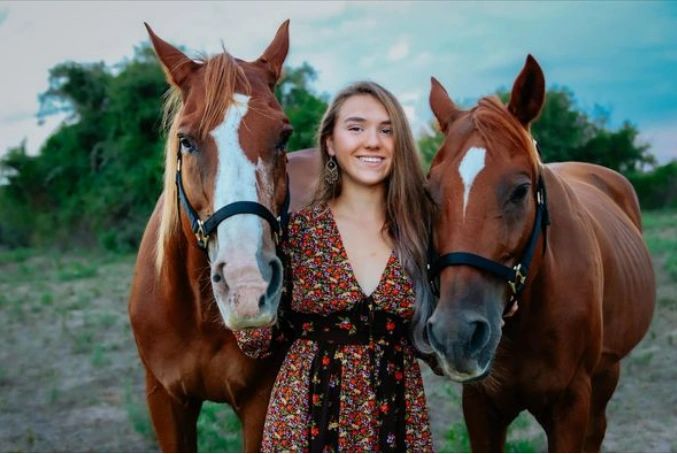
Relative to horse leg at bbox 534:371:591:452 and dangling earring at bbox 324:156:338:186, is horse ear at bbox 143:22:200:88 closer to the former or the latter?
dangling earring at bbox 324:156:338:186

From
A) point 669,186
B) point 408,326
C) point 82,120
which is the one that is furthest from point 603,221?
point 669,186

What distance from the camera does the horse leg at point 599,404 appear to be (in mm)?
4441

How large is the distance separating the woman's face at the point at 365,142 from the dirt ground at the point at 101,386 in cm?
273

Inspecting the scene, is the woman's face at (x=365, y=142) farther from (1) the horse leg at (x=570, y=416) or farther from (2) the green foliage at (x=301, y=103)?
(2) the green foliage at (x=301, y=103)

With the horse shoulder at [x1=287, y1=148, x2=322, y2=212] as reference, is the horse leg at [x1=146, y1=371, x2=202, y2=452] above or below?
below

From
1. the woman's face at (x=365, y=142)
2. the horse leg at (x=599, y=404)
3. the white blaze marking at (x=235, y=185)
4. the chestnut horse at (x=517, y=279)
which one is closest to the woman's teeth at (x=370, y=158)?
the woman's face at (x=365, y=142)

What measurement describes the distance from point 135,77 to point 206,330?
17196mm

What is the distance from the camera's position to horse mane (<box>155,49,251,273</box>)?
2.62 m

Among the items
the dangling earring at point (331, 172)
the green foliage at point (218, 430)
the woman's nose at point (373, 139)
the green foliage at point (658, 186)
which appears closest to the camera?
the woman's nose at point (373, 139)

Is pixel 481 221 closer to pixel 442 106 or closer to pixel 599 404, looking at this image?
pixel 442 106

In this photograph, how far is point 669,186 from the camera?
22.6 metres

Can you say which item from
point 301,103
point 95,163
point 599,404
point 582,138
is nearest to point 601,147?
point 582,138

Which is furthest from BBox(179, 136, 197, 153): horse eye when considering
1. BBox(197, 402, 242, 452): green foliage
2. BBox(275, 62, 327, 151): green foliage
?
BBox(275, 62, 327, 151): green foliage

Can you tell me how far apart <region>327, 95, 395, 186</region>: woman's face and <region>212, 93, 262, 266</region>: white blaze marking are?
383 millimetres
